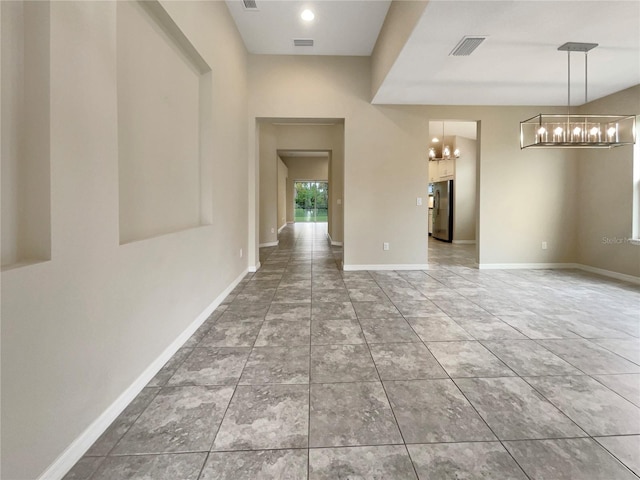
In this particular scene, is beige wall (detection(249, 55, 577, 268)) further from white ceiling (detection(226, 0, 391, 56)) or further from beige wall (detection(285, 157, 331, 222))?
beige wall (detection(285, 157, 331, 222))

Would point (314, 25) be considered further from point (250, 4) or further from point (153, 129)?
point (153, 129)

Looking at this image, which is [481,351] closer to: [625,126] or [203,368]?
[203,368]

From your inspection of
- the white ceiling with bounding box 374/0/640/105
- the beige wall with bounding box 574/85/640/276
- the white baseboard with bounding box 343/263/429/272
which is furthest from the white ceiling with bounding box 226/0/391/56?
the beige wall with bounding box 574/85/640/276

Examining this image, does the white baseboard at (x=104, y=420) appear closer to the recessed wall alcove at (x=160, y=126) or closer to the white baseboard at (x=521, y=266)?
the recessed wall alcove at (x=160, y=126)

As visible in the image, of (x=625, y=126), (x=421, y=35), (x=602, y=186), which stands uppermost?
(x=421, y=35)

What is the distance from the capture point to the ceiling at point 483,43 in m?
2.88

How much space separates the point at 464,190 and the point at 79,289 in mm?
9450

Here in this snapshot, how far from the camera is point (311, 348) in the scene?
2549 mm

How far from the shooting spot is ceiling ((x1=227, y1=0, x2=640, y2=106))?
2.88m

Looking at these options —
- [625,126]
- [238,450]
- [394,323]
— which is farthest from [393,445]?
[625,126]

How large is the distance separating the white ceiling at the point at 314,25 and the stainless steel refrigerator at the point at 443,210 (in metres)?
5.43

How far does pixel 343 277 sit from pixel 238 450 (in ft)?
12.2

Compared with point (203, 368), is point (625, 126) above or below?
above

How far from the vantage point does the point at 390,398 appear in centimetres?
188
